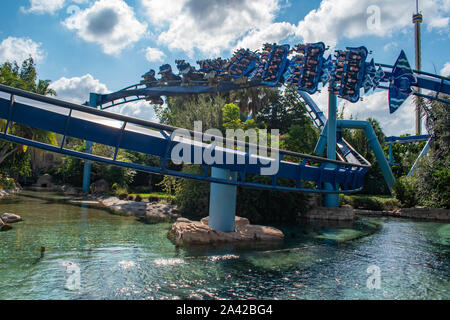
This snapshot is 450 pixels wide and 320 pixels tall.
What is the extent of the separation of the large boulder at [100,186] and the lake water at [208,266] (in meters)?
15.2

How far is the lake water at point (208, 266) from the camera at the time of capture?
6.92 m

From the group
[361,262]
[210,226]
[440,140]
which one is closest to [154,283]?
[210,226]

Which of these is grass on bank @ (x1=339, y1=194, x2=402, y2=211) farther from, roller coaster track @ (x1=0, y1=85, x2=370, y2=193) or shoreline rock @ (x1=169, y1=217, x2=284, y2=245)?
roller coaster track @ (x1=0, y1=85, x2=370, y2=193)

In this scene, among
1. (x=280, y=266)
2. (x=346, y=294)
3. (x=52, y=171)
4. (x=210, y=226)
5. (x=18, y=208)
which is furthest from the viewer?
(x=52, y=171)

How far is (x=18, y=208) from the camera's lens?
18812mm

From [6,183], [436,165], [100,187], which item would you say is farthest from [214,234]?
[6,183]

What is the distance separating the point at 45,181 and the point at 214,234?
34.8m

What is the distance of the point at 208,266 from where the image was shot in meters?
8.84

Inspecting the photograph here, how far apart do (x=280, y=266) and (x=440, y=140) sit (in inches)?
901

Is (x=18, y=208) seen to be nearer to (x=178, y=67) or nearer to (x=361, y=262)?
(x=361, y=262)

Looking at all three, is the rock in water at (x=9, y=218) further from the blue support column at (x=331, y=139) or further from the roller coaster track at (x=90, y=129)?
the blue support column at (x=331, y=139)

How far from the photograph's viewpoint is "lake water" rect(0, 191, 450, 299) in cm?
692

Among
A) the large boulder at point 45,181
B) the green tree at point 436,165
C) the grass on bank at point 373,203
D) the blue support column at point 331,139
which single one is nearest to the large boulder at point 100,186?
the large boulder at point 45,181

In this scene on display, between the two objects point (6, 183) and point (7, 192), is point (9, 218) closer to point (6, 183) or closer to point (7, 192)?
point (7, 192)
